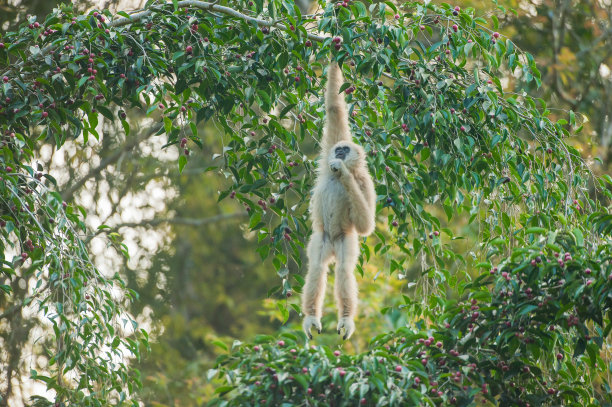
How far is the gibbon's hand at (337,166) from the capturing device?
5.40 metres

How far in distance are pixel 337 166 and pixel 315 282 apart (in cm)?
94

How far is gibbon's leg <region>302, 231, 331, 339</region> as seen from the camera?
18.1ft

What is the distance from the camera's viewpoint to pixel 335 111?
19.3ft

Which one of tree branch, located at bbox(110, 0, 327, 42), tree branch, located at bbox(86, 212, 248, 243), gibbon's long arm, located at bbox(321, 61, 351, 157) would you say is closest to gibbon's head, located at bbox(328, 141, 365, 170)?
gibbon's long arm, located at bbox(321, 61, 351, 157)

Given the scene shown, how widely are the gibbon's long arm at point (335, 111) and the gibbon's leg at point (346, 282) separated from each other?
0.77 m

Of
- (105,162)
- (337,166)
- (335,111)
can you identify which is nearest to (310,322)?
(337,166)

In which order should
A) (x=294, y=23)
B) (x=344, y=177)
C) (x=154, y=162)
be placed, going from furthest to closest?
(x=154, y=162)
(x=344, y=177)
(x=294, y=23)

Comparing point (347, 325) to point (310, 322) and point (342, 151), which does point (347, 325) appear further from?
point (342, 151)

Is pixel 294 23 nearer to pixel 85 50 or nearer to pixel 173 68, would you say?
pixel 173 68

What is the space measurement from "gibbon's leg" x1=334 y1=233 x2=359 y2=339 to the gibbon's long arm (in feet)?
2.52

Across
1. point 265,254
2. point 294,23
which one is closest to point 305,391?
point 265,254

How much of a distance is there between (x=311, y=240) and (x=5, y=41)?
2.87 metres

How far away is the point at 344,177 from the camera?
5570mm

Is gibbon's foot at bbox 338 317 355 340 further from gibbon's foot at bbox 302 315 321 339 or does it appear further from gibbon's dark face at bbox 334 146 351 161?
gibbon's dark face at bbox 334 146 351 161
